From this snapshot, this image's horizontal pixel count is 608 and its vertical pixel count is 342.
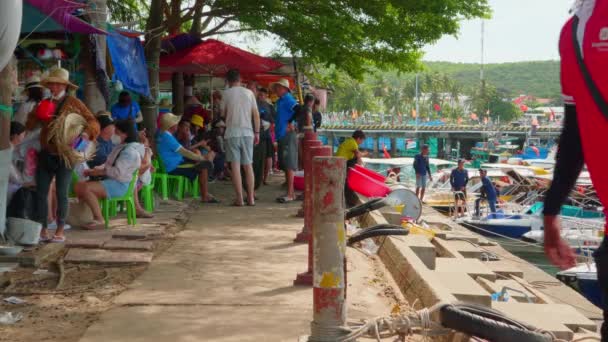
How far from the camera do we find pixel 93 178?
9.52 meters

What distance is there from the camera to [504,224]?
102 ft

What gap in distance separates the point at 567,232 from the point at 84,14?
1638 cm

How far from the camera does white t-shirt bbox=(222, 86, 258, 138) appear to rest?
11.7 m

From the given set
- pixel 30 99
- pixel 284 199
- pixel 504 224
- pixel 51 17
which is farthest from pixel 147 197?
pixel 504 224

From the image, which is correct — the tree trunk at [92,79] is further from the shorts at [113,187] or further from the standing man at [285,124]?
the standing man at [285,124]

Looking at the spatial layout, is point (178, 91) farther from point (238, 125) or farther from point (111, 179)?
point (111, 179)

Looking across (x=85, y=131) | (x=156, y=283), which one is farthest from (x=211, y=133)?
(x=156, y=283)

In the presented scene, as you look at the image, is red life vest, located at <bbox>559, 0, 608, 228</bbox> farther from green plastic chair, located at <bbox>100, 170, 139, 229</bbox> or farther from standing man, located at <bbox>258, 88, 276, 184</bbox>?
standing man, located at <bbox>258, 88, 276, 184</bbox>

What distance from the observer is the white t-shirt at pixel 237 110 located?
11.7 metres

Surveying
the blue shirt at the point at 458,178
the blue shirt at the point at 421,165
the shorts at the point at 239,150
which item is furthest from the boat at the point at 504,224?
the shorts at the point at 239,150

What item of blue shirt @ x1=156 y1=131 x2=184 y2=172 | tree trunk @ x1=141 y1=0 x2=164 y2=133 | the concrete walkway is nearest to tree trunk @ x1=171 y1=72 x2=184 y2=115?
tree trunk @ x1=141 y1=0 x2=164 y2=133

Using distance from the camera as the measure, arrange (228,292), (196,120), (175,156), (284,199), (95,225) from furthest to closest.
→ (196,120) < (284,199) < (175,156) < (95,225) < (228,292)

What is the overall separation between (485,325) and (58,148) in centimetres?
533

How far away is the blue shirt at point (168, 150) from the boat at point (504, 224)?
20.1 meters
